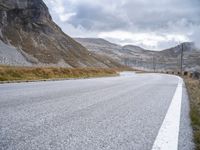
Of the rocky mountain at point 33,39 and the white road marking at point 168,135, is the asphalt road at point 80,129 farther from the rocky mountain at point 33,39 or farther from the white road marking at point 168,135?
the rocky mountain at point 33,39

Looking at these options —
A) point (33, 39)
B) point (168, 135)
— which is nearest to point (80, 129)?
point (168, 135)

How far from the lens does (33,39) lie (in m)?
111

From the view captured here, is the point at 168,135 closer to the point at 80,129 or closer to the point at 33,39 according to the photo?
the point at 80,129

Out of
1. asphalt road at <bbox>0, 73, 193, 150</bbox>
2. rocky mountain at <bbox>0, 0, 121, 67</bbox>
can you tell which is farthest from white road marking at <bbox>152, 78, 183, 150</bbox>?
rocky mountain at <bbox>0, 0, 121, 67</bbox>

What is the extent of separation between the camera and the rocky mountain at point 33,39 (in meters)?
94.3

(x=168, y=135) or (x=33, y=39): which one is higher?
(x=33, y=39)

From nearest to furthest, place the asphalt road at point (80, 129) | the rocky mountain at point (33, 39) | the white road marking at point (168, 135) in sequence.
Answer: the asphalt road at point (80, 129), the white road marking at point (168, 135), the rocky mountain at point (33, 39)

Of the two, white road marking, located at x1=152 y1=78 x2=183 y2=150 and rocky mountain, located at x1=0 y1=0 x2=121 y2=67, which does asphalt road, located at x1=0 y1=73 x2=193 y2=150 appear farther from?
rocky mountain, located at x1=0 y1=0 x2=121 y2=67

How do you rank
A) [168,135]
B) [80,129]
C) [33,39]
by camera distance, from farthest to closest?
[33,39], [80,129], [168,135]

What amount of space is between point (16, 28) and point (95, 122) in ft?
348

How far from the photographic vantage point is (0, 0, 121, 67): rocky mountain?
309ft

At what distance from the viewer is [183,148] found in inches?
200

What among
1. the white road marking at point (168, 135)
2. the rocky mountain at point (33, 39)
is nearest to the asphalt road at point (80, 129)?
the white road marking at point (168, 135)

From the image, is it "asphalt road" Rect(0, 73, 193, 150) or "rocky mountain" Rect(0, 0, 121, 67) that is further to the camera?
"rocky mountain" Rect(0, 0, 121, 67)
